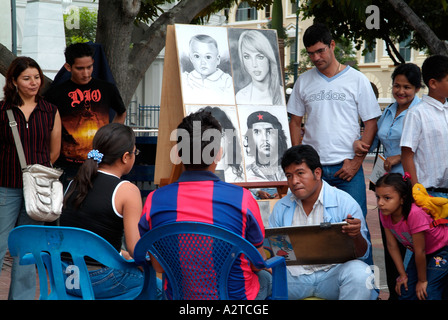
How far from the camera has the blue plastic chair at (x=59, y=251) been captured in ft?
8.61

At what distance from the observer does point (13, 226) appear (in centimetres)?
414

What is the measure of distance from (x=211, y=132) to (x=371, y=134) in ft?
7.18

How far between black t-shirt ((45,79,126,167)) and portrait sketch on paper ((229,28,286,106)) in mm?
1241

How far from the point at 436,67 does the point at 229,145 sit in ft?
6.39

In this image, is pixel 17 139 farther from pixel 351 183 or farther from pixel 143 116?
pixel 143 116

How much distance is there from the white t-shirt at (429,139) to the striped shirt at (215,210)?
1.62 meters

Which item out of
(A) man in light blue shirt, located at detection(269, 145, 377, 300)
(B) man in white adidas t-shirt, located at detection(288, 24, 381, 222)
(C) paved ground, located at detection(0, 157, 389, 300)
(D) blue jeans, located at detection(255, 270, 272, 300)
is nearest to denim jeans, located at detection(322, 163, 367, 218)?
(B) man in white adidas t-shirt, located at detection(288, 24, 381, 222)

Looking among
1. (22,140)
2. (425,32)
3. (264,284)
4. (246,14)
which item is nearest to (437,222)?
(264,284)

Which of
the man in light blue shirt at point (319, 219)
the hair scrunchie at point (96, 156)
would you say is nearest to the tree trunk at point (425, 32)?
the man in light blue shirt at point (319, 219)

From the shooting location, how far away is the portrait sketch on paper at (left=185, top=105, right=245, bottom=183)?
514cm

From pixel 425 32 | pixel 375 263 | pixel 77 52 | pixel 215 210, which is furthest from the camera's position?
pixel 425 32

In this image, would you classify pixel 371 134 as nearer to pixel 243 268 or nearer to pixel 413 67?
pixel 413 67

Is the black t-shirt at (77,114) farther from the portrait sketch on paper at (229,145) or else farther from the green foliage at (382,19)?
the green foliage at (382,19)

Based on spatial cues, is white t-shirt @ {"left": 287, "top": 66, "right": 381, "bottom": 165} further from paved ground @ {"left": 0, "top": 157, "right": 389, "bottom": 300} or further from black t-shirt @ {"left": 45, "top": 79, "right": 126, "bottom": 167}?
black t-shirt @ {"left": 45, "top": 79, "right": 126, "bottom": 167}
